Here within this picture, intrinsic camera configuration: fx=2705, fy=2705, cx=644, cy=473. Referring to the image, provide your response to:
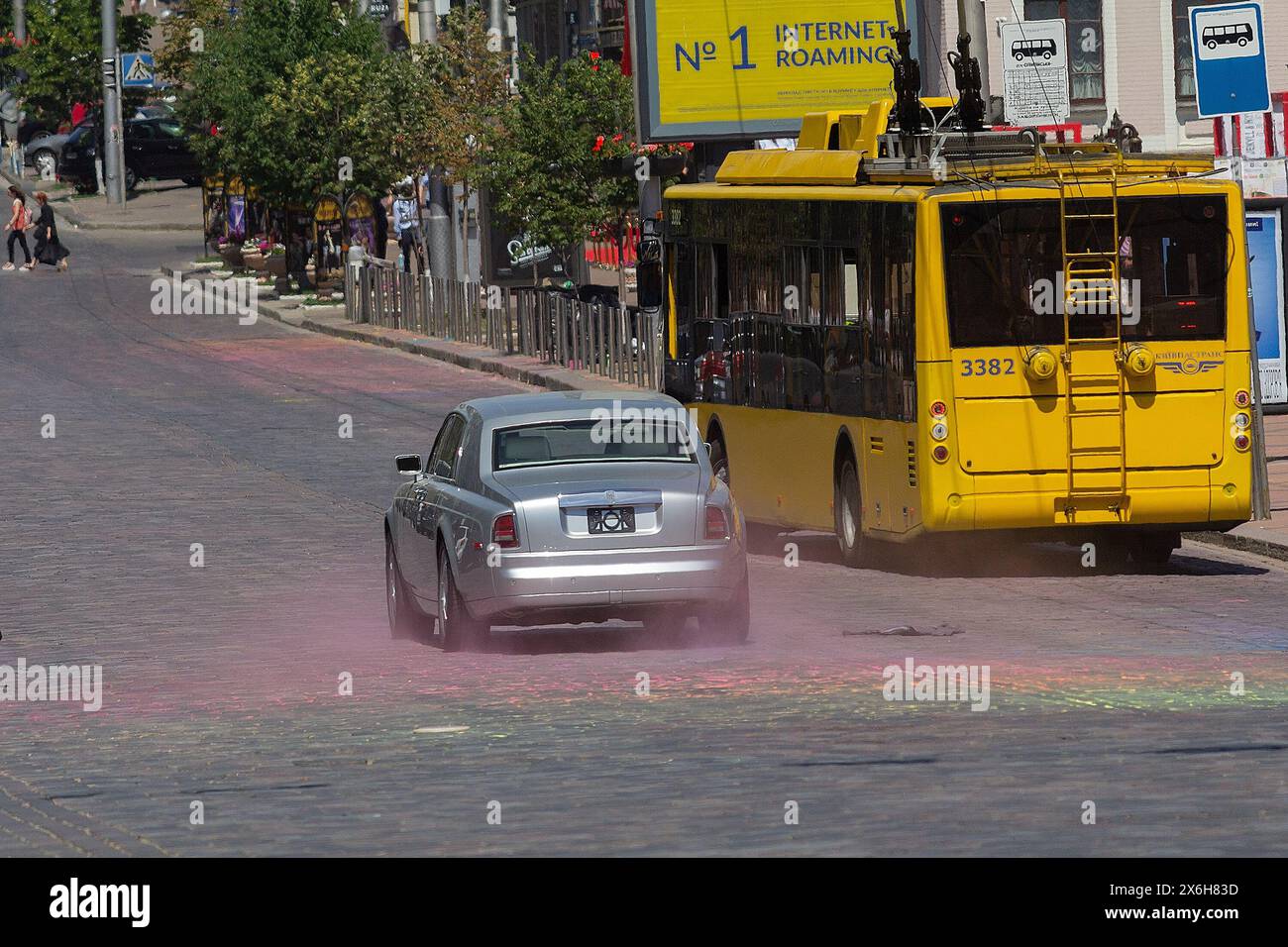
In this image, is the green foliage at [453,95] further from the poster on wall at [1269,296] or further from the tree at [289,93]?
the poster on wall at [1269,296]

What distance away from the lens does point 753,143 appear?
40.3 m

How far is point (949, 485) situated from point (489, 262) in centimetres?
2877

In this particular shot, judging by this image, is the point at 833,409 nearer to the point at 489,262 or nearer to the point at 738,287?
the point at 738,287

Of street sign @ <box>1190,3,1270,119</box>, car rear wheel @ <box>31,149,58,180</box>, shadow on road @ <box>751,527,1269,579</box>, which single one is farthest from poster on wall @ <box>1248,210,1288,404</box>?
car rear wheel @ <box>31,149,58,180</box>

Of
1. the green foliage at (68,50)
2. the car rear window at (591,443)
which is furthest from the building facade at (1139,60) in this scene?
the green foliage at (68,50)

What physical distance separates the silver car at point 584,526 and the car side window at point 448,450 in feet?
0.47

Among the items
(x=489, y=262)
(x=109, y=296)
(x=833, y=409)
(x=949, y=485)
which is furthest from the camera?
(x=109, y=296)

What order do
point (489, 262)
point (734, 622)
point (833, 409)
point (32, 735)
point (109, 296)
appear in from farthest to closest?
1. point (109, 296)
2. point (489, 262)
3. point (833, 409)
4. point (734, 622)
5. point (32, 735)

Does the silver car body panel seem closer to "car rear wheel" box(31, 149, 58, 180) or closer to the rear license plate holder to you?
the rear license plate holder

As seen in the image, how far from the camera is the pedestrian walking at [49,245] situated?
58938mm

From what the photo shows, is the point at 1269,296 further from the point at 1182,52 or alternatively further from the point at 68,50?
the point at 68,50

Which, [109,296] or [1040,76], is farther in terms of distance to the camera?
[109,296]

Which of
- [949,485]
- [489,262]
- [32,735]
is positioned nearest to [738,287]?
[949,485]
